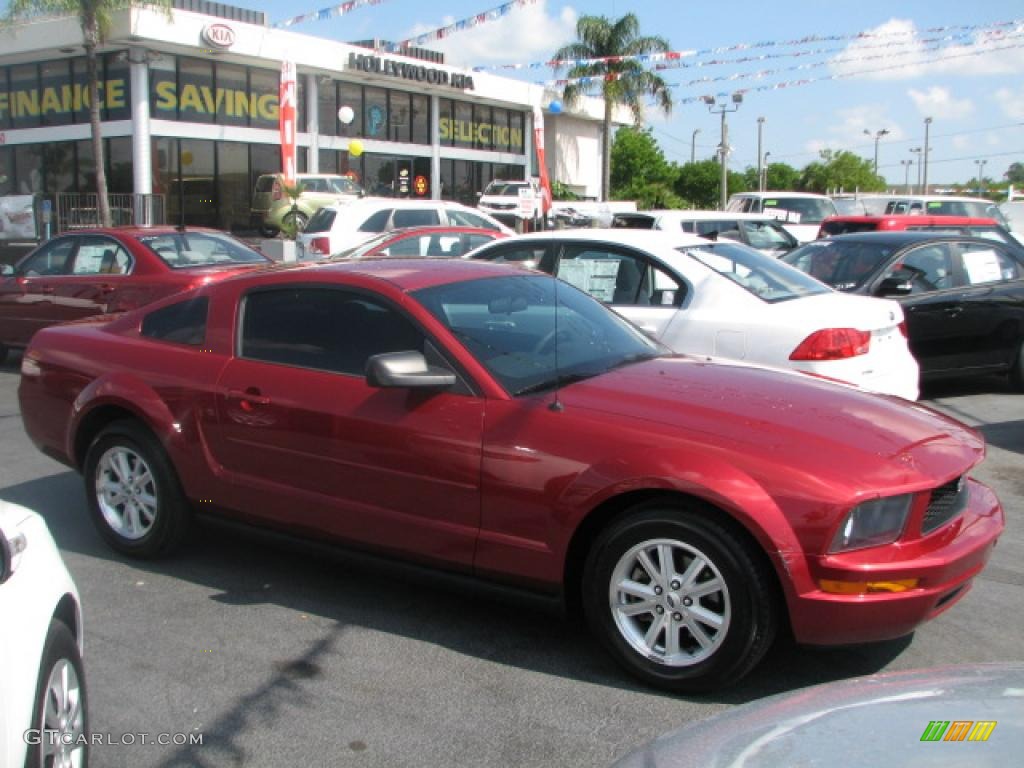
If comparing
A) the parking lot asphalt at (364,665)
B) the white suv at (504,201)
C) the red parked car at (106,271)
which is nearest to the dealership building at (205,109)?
the white suv at (504,201)

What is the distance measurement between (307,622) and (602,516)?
1.48 metres

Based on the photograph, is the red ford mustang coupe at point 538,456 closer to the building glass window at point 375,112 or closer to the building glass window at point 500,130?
the building glass window at point 375,112

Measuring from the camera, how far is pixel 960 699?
85.3 inches

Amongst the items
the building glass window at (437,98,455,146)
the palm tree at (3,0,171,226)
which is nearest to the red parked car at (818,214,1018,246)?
the palm tree at (3,0,171,226)

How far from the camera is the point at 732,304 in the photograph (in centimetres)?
700

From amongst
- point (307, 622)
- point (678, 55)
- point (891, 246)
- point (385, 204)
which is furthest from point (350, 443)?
point (678, 55)

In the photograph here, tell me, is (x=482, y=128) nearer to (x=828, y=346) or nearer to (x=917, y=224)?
(x=917, y=224)

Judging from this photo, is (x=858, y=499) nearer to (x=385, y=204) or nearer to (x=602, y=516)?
(x=602, y=516)

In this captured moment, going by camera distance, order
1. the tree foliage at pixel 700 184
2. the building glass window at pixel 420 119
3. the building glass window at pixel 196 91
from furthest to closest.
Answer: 1. the tree foliage at pixel 700 184
2. the building glass window at pixel 420 119
3. the building glass window at pixel 196 91

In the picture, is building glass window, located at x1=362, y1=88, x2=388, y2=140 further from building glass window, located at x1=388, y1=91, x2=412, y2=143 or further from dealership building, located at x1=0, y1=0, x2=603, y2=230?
building glass window, located at x1=388, y1=91, x2=412, y2=143

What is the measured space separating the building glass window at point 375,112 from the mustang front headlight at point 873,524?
109ft

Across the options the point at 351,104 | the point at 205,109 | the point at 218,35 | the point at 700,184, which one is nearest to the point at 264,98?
the point at 205,109

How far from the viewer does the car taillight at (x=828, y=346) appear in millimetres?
6711

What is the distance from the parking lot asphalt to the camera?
3514 mm
